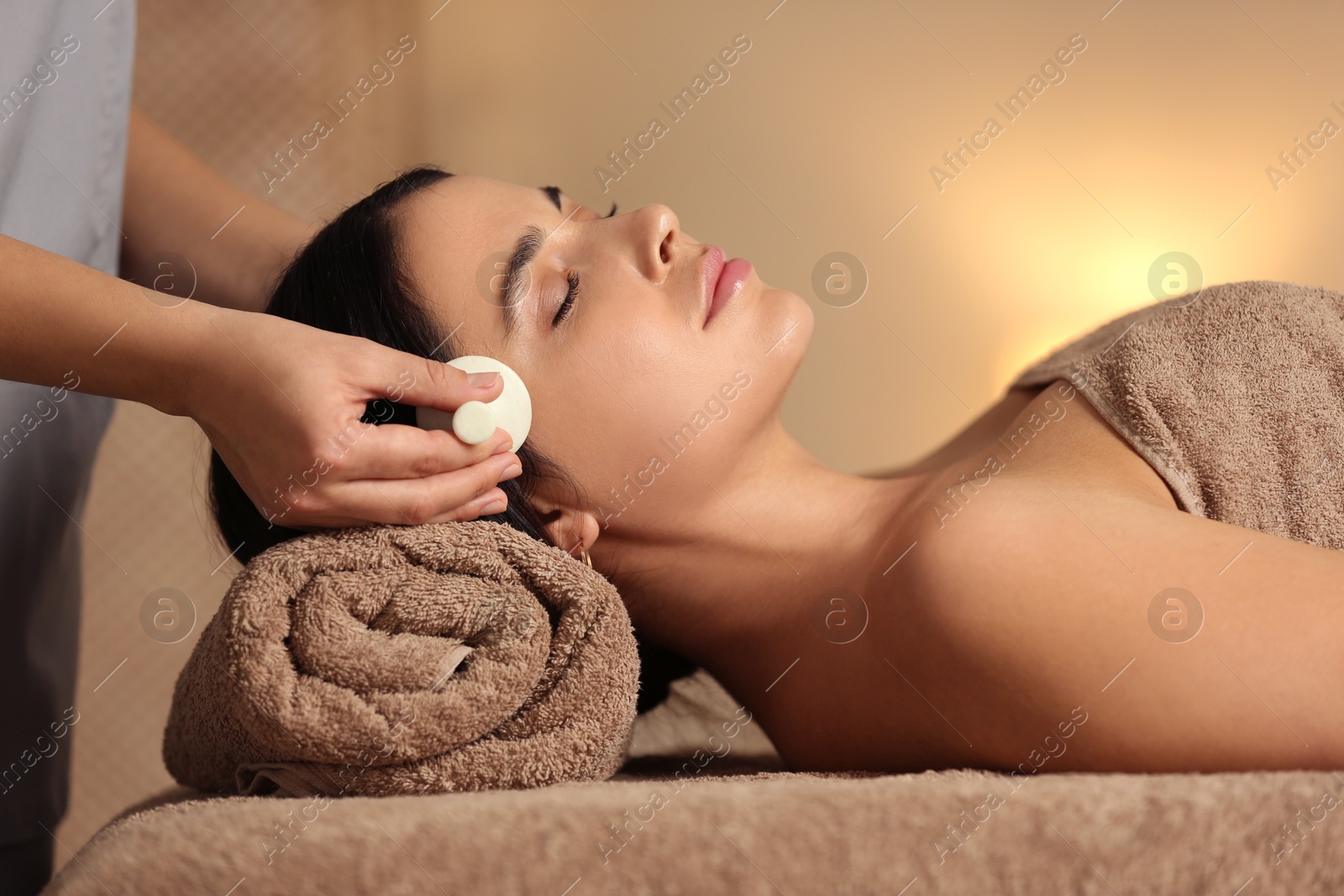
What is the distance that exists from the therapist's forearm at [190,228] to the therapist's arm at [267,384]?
0.45m

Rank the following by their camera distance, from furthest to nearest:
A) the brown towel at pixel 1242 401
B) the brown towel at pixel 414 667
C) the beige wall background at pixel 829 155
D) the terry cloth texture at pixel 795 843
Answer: the beige wall background at pixel 829 155
the brown towel at pixel 1242 401
the brown towel at pixel 414 667
the terry cloth texture at pixel 795 843

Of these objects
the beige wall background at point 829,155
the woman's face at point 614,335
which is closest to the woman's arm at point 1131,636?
the woman's face at point 614,335

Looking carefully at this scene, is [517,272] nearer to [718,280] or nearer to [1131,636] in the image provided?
[718,280]

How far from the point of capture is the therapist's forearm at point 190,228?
1146 millimetres

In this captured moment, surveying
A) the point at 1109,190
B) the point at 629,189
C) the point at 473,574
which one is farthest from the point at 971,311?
the point at 473,574

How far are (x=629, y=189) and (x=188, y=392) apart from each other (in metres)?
1.24

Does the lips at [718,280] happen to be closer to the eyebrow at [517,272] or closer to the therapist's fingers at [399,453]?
the eyebrow at [517,272]

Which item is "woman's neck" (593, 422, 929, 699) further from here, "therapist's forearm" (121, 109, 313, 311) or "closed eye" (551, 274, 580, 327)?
"therapist's forearm" (121, 109, 313, 311)

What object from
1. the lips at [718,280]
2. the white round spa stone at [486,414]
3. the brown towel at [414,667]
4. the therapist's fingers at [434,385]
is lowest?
the brown towel at [414,667]

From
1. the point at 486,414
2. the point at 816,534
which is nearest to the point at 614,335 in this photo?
the point at 486,414

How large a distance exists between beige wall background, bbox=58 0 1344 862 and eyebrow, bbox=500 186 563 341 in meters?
0.93

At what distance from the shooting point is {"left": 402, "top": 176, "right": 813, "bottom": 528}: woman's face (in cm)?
81

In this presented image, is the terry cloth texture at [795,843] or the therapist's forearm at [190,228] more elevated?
the therapist's forearm at [190,228]

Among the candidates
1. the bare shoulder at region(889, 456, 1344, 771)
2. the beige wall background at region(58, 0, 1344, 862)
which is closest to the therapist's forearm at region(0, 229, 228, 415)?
the bare shoulder at region(889, 456, 1344, 771)
